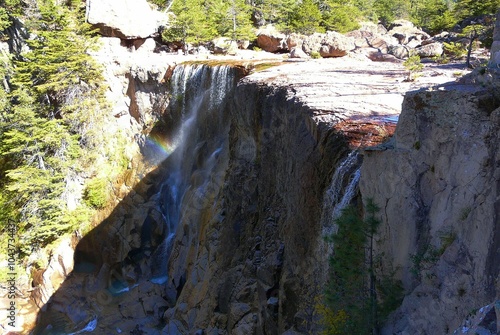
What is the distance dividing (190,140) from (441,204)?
16.9m

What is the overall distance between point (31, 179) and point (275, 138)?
12.8 m

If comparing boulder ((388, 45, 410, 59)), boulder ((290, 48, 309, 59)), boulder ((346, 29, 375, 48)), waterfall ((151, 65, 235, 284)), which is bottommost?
waterfall ((151, 65, 235, 284))

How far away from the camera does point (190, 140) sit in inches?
848

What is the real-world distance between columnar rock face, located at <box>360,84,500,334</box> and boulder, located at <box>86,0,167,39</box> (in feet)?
89.4

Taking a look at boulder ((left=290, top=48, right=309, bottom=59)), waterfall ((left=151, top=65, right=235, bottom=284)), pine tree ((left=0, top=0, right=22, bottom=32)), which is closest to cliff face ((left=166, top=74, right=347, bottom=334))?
waterfall ((left=151, top=65, right=235, bottom=284))

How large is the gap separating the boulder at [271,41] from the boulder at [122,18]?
831cm

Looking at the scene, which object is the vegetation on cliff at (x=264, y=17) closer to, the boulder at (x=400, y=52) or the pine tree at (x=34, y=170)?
the boulder at (x=400, y=52)

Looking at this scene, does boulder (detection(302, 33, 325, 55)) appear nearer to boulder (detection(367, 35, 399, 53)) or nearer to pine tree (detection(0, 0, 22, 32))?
boulder (detection(367, 35, 399, 53))

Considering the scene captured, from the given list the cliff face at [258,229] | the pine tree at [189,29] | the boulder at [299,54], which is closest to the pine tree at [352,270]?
the cliff face at [258,229]

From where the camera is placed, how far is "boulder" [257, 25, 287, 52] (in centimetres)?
3321

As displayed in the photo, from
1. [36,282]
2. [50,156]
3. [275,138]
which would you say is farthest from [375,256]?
[50,156]

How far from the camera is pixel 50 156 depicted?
21.3 meters

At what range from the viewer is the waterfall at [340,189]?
7883mm

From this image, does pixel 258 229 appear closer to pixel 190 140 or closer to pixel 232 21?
pixel 190 140
